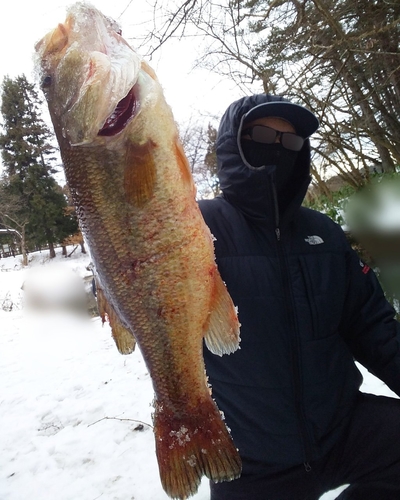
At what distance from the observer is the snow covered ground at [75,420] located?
283 cm

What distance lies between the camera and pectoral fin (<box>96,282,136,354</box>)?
4.43 ft

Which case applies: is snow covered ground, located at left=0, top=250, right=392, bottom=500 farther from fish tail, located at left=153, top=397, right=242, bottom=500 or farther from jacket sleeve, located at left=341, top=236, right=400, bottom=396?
fish tail, located at left=153, top=397, right=242, bottom=500

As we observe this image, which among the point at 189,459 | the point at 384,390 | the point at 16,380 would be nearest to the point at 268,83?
the point at 384,390

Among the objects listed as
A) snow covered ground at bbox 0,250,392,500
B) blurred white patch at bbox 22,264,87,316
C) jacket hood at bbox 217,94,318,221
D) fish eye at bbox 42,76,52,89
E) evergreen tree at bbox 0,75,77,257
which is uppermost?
evergreen tree at bbox 0,75,77,257

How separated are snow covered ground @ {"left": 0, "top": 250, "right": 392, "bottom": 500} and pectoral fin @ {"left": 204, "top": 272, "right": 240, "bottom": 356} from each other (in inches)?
68.2

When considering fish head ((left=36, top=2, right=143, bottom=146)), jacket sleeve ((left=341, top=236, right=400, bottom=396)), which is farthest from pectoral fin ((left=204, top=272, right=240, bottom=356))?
jacket sleeve ((left=341, top=236, right=400, bottom=396))

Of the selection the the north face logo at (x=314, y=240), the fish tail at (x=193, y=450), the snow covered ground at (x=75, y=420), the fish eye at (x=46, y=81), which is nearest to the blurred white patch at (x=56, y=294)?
the snow covered ground at (x=75, y=420)

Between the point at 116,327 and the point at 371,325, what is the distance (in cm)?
139

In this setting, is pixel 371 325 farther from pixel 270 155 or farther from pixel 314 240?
pixel 270 155

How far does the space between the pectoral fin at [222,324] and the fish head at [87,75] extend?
2.13ft

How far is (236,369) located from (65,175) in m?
1.19

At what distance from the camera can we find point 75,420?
12.7ft

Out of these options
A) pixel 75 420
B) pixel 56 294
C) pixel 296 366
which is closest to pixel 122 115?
pixel 296 366

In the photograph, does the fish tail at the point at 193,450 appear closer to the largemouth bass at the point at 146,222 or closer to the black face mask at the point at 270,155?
the largemouth bass at the point at 146,222
